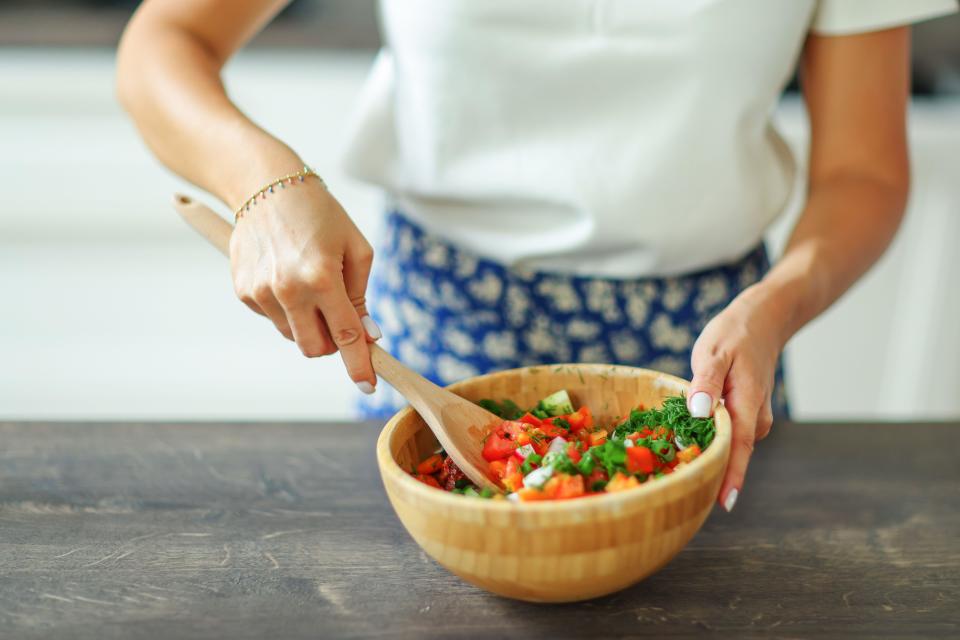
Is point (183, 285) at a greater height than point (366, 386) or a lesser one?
lesser

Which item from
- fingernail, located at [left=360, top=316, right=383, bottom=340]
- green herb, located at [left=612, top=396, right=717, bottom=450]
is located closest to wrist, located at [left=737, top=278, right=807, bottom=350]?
green herb, located at [left=612, top=396, right=717, bottom=450]

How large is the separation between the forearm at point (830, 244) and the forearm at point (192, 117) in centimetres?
53

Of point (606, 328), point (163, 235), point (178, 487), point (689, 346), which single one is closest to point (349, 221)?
point (178, 487)

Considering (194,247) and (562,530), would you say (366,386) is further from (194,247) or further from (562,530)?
(194,247)

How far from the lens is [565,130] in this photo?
118 cm

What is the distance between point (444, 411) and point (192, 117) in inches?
17.4

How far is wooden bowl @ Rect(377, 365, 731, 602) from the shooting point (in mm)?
655

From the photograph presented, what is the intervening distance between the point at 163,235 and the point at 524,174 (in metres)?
1.62

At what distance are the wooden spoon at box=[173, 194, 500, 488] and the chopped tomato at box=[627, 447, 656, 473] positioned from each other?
0.45 ft

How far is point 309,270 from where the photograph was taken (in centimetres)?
81

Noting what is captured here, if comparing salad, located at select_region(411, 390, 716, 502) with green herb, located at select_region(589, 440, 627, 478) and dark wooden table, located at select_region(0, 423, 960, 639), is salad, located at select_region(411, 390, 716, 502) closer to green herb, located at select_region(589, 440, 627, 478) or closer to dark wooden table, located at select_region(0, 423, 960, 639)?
green herb, located at select_region(589, 440, 627, 478)

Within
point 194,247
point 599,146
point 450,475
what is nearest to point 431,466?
point 450,475

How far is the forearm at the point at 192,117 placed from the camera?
2.96ft

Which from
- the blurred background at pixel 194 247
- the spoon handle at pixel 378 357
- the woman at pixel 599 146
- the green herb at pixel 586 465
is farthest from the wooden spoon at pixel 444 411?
the blurred background at pixel 194 247
